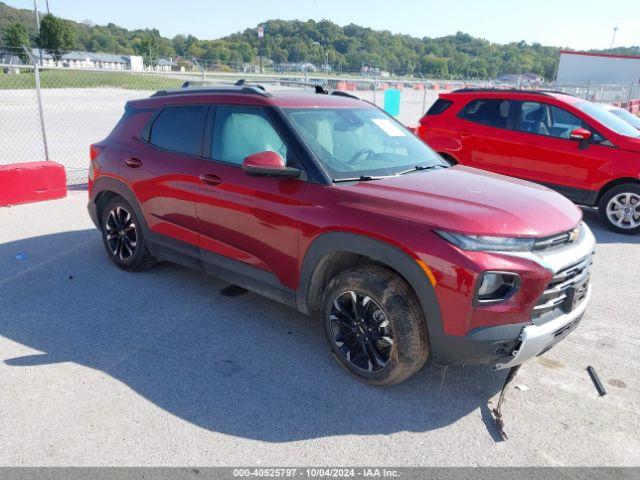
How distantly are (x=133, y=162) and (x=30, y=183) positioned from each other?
12.5ft

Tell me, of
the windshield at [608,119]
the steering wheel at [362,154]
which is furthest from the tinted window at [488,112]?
the steering wheel at [362,154]

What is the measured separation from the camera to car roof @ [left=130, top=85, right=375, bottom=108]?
4.19m

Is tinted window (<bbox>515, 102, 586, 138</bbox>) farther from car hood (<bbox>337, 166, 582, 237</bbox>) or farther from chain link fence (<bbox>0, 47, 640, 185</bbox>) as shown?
car hood (<bbox>337, 166, 582, 237</bbox>)

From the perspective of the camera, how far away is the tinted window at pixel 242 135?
403 cm

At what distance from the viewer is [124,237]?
5.40 meters

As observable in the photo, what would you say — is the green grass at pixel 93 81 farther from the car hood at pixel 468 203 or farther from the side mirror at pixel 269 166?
the car hood at pixel 468 203

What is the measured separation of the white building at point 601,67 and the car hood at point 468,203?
47721 mm

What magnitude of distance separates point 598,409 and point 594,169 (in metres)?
4.99

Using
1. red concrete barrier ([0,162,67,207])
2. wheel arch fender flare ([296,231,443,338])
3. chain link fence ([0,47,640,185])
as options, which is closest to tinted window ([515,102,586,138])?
chain link fence ([0,47,640,185])

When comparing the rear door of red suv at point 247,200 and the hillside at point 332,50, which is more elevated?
the hillside at point 332,50

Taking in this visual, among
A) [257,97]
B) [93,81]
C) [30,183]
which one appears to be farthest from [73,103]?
[257,97]

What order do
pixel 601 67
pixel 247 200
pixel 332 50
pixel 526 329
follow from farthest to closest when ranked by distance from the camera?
pixel 332 50 → pixel 601 67 → pixel 247 200 → pixel 526 329

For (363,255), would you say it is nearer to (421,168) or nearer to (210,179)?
(421,168)

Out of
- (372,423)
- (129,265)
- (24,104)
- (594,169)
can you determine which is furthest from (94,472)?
(24,104)
